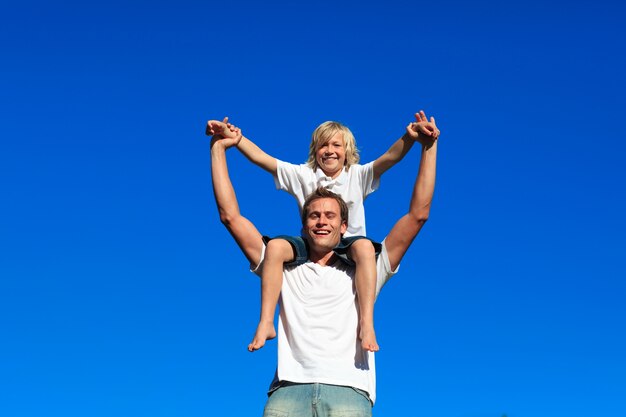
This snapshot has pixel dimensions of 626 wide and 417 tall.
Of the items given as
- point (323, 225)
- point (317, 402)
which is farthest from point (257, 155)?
point (317, 402)

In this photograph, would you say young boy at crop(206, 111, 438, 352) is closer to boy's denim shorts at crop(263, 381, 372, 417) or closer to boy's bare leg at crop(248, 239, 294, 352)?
boy's bare leg at crop(248, 239, 294, 352)

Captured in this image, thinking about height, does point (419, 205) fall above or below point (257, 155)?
below

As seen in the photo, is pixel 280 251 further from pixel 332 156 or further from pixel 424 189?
pixel 332 156

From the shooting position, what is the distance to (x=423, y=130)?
6.16 metres

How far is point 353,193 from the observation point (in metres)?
8.33

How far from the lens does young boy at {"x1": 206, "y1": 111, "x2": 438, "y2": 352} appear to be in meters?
5.93

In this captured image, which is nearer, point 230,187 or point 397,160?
point 230,187

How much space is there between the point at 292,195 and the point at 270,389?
314cm

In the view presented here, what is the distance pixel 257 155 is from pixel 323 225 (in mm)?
2604

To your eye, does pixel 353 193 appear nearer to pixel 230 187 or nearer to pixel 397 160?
pixel 397 160

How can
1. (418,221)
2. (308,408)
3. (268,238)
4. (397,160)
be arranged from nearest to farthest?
1. (308,408)
2. (418,221)
3. (268,238)
4. (397,160)

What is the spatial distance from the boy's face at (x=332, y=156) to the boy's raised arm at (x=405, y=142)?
48 cm

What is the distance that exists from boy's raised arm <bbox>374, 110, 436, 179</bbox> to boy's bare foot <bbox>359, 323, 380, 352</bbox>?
4.98 feet

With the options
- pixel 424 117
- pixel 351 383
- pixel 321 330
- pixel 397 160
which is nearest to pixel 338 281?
pixel 321 330
